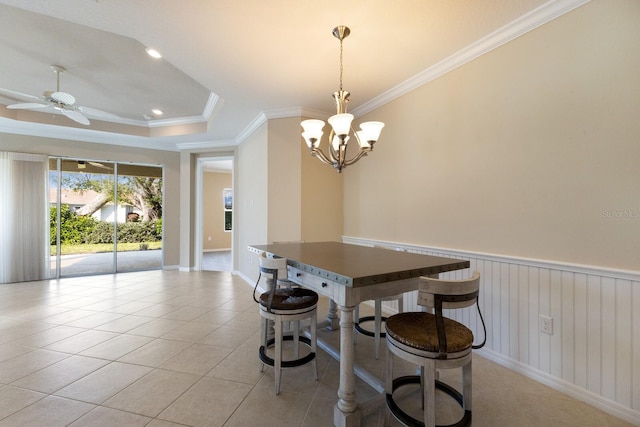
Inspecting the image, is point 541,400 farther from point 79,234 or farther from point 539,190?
point 79,234

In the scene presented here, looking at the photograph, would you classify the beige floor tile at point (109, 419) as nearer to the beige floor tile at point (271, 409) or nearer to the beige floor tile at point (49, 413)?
the beige floor tile at point (49, 413)

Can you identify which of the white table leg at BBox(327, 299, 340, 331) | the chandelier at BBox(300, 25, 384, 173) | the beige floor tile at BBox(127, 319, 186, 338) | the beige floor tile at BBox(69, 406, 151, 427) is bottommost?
the beige floor tile at BBox(127, 319, 186, 338)

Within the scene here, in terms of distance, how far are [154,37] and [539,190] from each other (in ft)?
11.1

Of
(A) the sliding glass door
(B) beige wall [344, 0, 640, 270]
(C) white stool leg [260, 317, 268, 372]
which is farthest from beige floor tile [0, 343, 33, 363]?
(B) beige wall [344, 0, 640, 270]

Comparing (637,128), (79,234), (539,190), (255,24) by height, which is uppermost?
(255,24)

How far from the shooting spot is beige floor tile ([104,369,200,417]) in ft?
5.32

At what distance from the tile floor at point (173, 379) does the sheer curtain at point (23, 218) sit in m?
1.85

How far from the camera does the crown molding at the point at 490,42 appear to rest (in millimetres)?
1809

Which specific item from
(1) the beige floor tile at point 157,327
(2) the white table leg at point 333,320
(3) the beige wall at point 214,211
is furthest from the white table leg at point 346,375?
(3) the beige wall at point 214,211

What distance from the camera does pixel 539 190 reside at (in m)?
1.92

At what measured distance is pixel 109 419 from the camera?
152 cm

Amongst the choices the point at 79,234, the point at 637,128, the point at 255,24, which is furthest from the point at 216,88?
the point at 79,234

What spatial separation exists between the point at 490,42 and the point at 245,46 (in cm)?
214

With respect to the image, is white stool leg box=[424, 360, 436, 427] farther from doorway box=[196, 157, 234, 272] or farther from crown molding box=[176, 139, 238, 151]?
doorway box=[196, 157, 234, 272]
